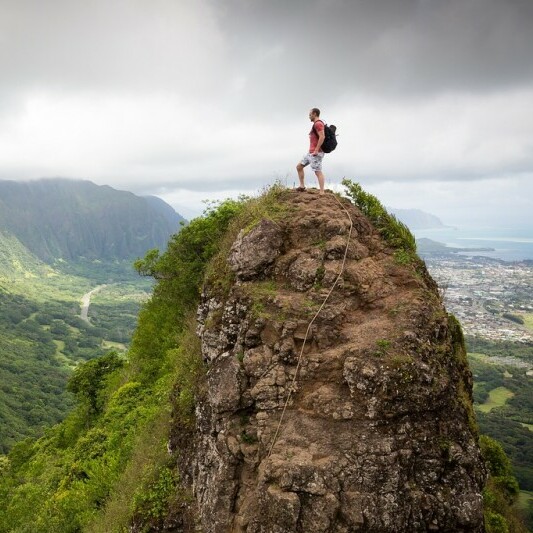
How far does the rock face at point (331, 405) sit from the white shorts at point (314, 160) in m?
2.64

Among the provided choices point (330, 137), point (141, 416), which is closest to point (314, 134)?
point (330, 137)

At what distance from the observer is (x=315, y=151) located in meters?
13.6

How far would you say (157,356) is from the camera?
23.4 metres

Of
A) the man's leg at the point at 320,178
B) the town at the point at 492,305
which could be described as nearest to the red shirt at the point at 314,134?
the man's leg at the point at 320,178

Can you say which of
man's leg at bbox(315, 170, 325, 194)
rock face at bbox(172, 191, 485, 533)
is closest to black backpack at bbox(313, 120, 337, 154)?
man's leg at bbox(315, 170, 325, 194)

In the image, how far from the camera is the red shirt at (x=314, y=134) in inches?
531

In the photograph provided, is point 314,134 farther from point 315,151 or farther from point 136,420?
point 136,420

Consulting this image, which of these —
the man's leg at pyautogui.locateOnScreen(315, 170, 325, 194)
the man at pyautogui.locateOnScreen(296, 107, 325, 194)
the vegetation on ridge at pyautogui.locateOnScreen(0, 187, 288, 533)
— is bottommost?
the vegetation on ridge at pyautogui.locateOnScreen(0, 187, 288, 533)

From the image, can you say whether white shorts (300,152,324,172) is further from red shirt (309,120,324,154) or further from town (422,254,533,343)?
town (422,254,533,343)

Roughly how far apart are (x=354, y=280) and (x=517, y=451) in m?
A: 64.5

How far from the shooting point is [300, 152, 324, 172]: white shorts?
1373 centimetres

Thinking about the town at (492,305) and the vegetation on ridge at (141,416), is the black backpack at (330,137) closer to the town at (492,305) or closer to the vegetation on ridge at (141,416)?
the vegetation on ridge at (141,416)

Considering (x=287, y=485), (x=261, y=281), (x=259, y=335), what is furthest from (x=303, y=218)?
(x=287, y=485)

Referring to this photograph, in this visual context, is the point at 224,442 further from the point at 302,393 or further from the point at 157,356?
the point at 157,356
